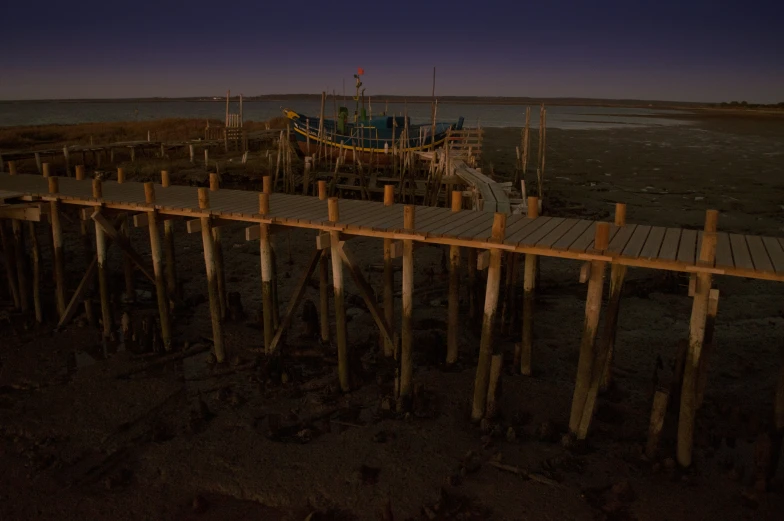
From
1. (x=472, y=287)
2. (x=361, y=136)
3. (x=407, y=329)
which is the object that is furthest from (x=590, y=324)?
(x=361, y=136)

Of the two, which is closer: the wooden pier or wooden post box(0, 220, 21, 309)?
the wooden pier

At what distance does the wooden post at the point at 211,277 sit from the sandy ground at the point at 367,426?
0.31 meters

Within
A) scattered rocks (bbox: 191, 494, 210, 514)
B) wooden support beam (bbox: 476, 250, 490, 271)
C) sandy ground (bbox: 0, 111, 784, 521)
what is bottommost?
scattered rocks (bbox: 191, 494, 210, 514)

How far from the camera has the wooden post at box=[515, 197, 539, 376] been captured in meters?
9.15

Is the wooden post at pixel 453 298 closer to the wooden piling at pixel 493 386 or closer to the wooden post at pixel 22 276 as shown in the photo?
the wooden piling at pixel 493 386

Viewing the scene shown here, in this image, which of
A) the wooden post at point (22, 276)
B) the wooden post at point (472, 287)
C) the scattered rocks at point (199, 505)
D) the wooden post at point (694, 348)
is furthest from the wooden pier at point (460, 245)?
the scattered rocks at point (199, 505)

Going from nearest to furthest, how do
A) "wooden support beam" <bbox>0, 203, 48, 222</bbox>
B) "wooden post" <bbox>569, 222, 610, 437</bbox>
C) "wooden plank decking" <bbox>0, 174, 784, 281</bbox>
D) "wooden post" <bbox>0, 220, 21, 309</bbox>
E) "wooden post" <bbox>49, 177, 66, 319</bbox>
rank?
"wooden plank decking" <bbox>0, 174, 784, 281</bbox>
"wooden post" <bbox>569, 222, 610, 437</bbox>
"wooden support beam" <bbox>0, 203, 48, 222</bbox>
"wooden post" <bbox>49, 177, 66, 319</bbox>
"wooden post" <bbox>0, 220, 21, 309</bbox>

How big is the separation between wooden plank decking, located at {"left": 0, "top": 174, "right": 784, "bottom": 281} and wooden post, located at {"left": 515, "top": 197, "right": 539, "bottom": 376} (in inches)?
11.2

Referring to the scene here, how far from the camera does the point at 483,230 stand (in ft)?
27.5

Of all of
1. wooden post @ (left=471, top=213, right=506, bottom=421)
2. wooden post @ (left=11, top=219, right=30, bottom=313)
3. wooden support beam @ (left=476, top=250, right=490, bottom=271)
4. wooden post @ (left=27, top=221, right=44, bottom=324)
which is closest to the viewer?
wooden post @ (left=471, top=213, right=506, bottom=421)

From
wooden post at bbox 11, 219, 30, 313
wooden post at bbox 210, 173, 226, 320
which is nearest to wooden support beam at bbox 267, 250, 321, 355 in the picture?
wooden post at bbox 210, 173, 226, 320

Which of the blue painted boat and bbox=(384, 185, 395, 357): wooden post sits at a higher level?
the blue painted boat

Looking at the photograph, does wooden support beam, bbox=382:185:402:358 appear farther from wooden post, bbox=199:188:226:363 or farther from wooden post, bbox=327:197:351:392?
wooden post, bbox=199:188:226:363

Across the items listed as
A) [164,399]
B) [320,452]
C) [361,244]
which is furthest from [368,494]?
[361,244]
